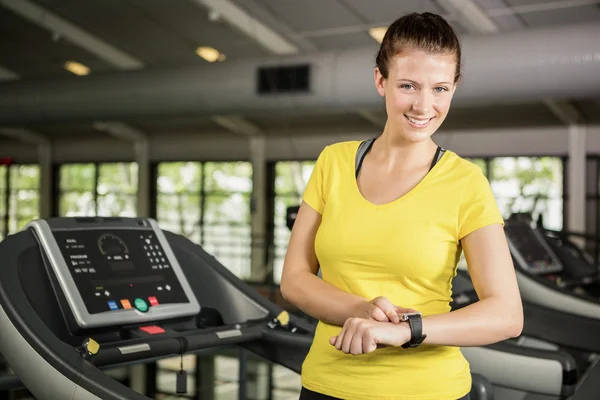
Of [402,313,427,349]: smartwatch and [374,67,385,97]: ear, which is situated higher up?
[374,67,385,97]: ear

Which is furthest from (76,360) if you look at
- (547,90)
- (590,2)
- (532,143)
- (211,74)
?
(532,143)

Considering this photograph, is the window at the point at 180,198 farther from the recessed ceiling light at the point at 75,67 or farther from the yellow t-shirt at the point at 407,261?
the yellow t-shirt at the point at 407,261

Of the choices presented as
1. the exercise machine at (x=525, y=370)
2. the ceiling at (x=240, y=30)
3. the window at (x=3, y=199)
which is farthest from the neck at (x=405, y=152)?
the window at (x=3, y=199)

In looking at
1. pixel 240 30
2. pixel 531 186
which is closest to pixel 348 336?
pixel 240 30

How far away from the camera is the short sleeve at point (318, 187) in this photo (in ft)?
3.60

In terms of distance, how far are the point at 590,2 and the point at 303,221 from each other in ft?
21.9

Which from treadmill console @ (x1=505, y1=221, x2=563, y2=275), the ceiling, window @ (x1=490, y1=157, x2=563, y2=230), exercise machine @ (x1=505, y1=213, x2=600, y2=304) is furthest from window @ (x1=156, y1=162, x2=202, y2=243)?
treadmill console @ (x1=505, y1=221, x2=563, y2=275)

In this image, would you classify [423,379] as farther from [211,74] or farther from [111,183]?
[111,183]

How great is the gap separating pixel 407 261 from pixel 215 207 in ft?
37.1

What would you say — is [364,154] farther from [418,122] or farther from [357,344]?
[357,344]

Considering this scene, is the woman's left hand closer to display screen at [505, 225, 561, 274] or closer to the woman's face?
the woman's face

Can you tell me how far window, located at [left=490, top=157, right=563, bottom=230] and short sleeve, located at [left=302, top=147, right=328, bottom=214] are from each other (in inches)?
343

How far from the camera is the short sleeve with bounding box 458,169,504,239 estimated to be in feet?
3.21

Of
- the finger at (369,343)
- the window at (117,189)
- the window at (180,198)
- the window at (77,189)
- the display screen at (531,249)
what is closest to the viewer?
the finger at (369,343)
